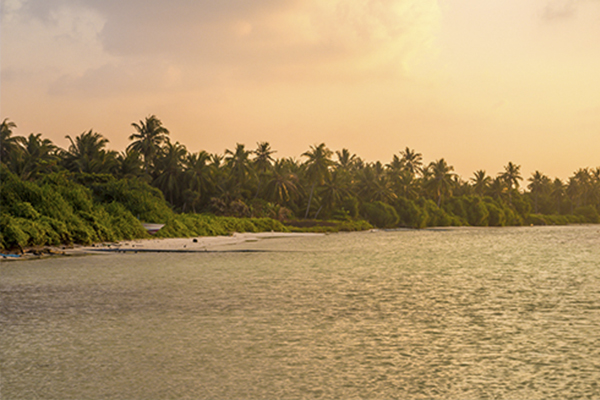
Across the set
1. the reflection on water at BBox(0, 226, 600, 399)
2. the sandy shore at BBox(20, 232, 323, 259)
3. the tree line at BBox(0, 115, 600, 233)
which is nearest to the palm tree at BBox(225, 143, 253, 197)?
the tree line at BBox(0, 115, 600, 233)

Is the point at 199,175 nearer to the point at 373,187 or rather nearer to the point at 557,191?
the point at 373,187

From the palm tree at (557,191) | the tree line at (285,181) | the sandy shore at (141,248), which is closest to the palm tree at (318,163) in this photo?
the tree line at (285,181)

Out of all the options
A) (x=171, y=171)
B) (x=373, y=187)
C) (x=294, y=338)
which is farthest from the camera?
(x=373, y=187)

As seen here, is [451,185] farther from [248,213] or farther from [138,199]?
[138,199]

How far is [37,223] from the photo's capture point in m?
31.5

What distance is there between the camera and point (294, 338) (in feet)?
32.0

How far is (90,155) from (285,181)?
104ft

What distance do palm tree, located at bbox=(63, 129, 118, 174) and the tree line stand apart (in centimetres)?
13

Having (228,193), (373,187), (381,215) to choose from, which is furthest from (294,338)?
(373,187)

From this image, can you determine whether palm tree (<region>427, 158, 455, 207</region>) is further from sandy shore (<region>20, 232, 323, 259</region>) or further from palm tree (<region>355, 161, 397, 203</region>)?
sandy shore (<region>20, 232, 323, 259</region>)

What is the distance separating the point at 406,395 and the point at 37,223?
29.2 meters

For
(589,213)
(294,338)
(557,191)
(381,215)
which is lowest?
(294,338)

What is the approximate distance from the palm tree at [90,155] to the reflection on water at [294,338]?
2139 inches

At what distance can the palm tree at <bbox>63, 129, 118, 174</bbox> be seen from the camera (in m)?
71.2
